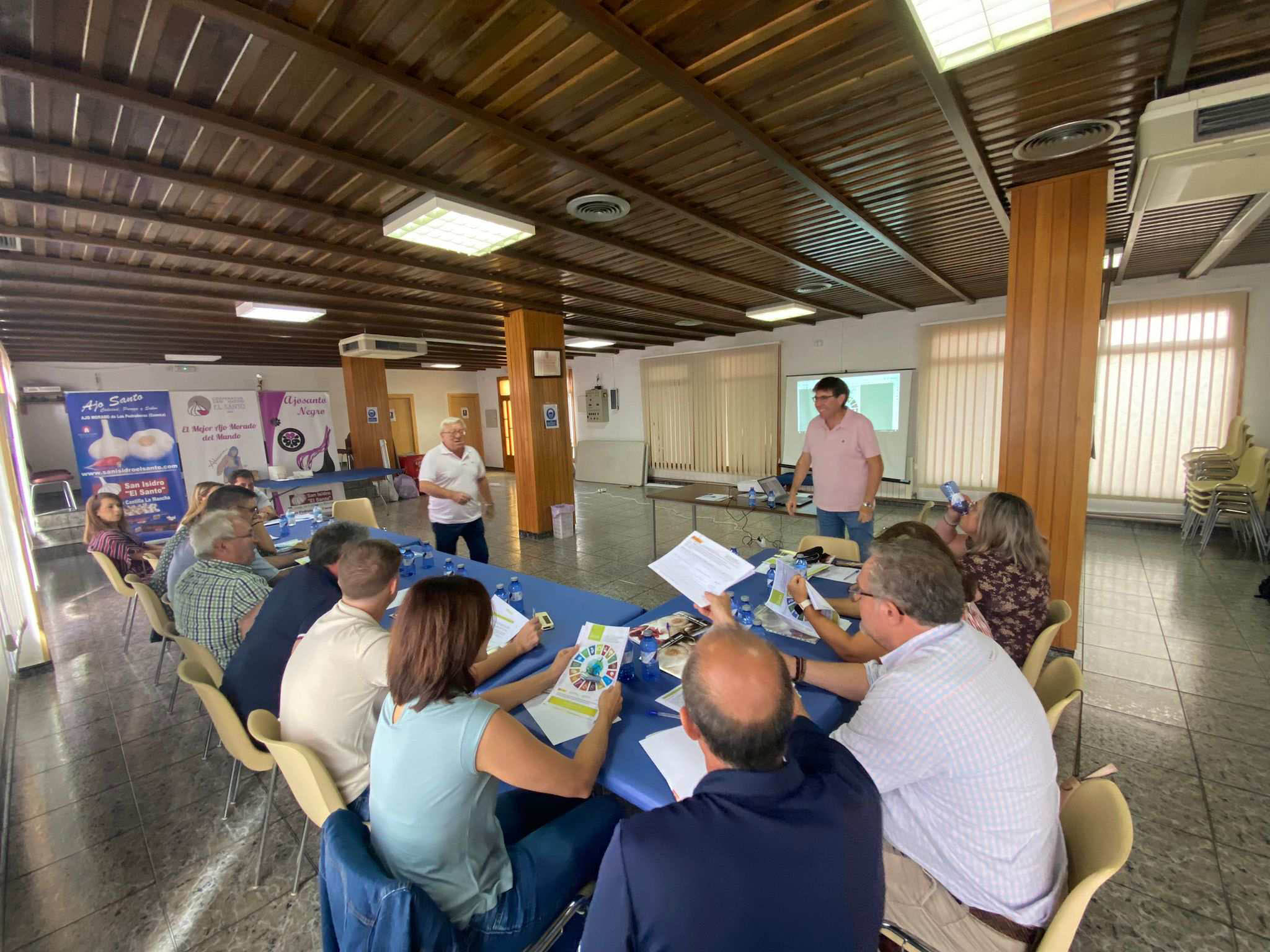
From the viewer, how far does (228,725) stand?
1.81m

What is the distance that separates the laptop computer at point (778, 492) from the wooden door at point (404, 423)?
11.4 m

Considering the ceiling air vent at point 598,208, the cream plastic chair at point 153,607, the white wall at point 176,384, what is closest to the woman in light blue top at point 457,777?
the cream plastic chair at point 153,607

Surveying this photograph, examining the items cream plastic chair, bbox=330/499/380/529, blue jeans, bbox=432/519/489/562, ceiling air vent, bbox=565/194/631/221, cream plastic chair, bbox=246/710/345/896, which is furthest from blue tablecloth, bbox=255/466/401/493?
cream plastic chair, bbox=246/710/345/896

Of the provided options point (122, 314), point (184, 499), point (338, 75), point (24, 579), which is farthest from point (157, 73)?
point (184, 499)

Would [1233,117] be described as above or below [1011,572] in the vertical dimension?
above

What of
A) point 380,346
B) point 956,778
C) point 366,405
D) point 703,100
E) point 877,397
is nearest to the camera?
point 956,778

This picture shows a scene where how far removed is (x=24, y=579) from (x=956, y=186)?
7.11 m

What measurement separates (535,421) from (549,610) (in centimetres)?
439

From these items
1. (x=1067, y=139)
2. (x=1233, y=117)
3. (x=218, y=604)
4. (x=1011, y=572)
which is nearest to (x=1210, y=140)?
(x=1233, y=117)

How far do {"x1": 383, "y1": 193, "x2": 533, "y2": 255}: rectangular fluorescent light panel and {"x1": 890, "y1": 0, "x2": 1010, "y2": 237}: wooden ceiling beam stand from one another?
2253mm

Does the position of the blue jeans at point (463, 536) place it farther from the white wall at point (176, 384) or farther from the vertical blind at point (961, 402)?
the white wall at point (176, 384)

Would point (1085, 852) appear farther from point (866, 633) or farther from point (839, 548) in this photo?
point (839, 548)

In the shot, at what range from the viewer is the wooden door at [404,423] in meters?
13.6

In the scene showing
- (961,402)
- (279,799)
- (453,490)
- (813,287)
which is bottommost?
(279,799)
